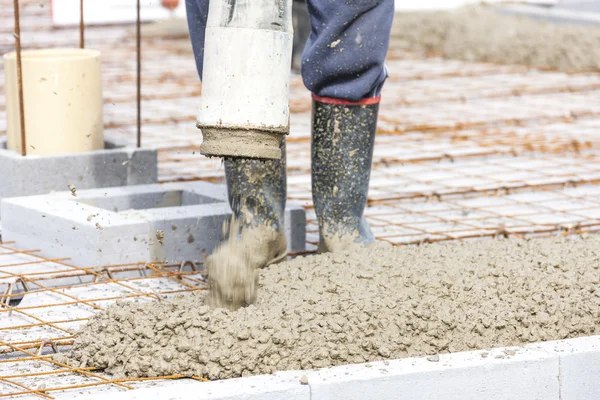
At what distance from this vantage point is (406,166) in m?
4.17

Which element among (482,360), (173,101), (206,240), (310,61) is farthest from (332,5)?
(173,101)

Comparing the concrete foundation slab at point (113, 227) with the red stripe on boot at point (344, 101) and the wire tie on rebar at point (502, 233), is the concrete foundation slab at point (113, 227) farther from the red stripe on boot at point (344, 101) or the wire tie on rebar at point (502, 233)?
the wire tie on rebar at point (502, 233)

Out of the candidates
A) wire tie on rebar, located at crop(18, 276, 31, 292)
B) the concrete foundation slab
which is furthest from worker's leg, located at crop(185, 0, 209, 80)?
wire tie on rebar, located at crop(18, 276, 31, 292)

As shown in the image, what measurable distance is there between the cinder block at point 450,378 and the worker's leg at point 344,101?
2.30 feet

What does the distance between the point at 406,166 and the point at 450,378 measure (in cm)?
225

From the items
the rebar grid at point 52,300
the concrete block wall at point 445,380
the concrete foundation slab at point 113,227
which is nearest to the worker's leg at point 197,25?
the concrete foundation slab at point 113,227

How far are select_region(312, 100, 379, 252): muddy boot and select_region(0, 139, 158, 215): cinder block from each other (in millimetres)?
799

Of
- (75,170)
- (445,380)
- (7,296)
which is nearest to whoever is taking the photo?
(445,380)

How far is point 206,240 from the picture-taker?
2889 millimetres

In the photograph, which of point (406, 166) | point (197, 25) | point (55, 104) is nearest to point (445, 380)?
point (197, 25)

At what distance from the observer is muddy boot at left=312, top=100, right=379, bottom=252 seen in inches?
103

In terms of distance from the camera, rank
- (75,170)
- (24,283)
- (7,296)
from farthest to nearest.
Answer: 1. (75,170)
2. (24,283)
3. (7,296)

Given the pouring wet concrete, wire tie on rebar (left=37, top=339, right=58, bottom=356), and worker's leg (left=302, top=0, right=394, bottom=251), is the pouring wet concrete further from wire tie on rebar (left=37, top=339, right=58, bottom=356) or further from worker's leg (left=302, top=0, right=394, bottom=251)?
worker's leg (left=302, top=0, right=394, bottom=251)

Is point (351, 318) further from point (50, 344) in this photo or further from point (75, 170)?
point (75, 170)
